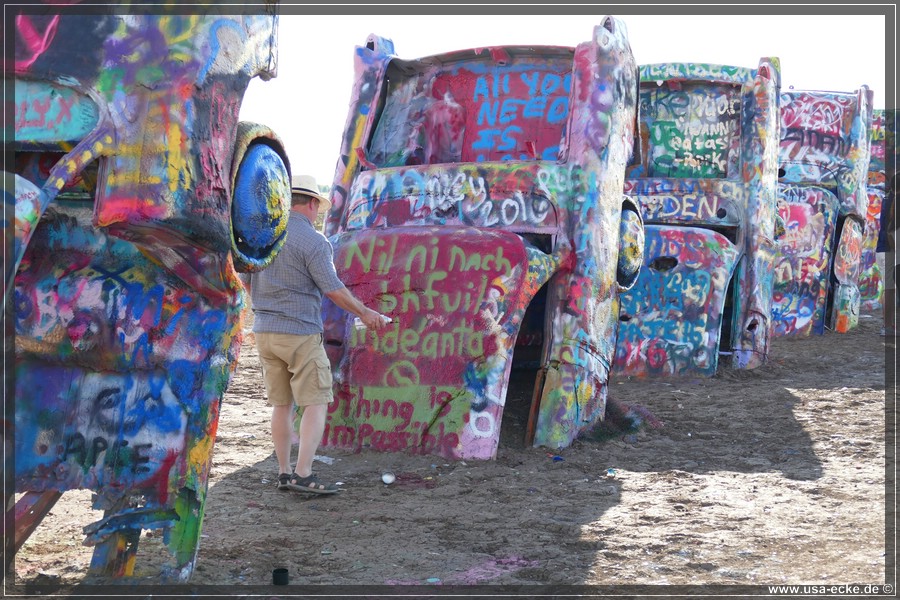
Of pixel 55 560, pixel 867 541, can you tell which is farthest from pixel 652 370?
pixel 55 560

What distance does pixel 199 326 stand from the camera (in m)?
3.41

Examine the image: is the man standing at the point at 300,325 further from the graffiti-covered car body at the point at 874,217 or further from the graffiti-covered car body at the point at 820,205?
the graffiti-covered car body at the point at 874,217

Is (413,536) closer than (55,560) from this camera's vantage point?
No

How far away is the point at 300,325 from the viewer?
5.00 m

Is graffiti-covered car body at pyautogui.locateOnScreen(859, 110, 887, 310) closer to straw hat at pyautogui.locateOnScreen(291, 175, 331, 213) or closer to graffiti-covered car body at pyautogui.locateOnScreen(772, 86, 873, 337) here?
graffiti-covered car body at pyautogui.locateOnScreen(772, 86, 873, 337)

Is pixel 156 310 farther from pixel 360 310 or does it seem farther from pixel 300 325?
pixel 300 325

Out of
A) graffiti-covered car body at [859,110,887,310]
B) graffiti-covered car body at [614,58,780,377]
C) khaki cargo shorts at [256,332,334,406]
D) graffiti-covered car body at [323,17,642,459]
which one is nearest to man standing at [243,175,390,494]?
khaki cargo shorts at [256,332,334,406]

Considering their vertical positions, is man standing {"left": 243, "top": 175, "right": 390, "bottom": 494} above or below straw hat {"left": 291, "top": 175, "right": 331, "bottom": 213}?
below

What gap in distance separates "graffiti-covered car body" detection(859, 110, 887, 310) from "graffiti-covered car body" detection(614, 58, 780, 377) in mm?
6778

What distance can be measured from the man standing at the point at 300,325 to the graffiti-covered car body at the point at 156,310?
4.70 feet

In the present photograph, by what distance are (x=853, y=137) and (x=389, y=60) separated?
27.1ft

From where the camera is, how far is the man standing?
4961mm

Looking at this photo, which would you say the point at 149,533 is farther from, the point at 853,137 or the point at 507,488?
the point at 853,137

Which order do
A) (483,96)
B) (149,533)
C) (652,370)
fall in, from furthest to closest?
(652,370) → (483,96) → (149,533)
